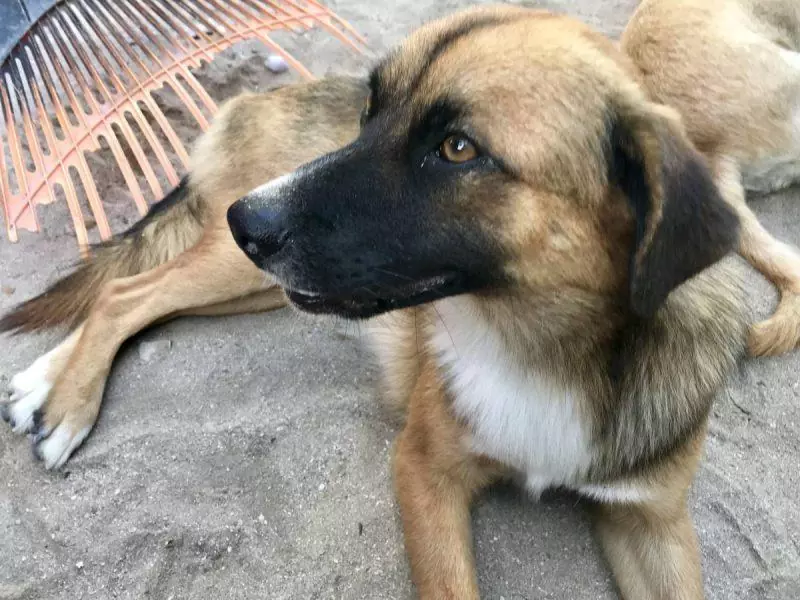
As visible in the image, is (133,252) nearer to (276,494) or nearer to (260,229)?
(276,494)

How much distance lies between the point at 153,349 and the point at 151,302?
20cm

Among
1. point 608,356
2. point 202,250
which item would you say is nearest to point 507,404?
point 608,356

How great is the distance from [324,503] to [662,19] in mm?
3130

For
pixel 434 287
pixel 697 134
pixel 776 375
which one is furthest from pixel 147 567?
pixel 697 134

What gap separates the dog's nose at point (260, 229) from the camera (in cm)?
181

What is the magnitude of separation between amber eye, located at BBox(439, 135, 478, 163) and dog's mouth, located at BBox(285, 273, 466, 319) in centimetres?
30

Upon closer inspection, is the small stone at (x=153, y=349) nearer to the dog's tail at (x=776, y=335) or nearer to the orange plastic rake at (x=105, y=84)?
the orange plastic rake at (x=105, y=84)

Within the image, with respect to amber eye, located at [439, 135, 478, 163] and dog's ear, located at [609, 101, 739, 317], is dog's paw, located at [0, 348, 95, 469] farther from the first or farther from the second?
dog's ear, located at [609, 101, 739, 317]

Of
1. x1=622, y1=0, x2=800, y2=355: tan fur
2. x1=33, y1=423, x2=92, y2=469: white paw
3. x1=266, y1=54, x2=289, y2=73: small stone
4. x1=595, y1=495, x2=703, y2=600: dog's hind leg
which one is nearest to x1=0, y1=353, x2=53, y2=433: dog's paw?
x1=33, y1=423, x2=92, y2=469: white paw

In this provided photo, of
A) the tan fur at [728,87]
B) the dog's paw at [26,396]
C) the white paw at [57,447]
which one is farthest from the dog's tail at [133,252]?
the tan fur at [728,87]

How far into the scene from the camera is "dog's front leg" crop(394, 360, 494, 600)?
238 centimetres

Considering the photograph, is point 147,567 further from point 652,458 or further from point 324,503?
point 652,458

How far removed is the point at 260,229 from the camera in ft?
5.95

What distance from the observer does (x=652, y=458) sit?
2312 millimetres
